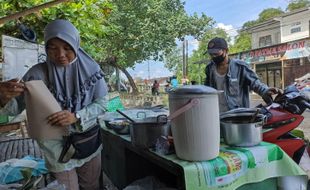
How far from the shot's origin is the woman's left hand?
54.4 inches

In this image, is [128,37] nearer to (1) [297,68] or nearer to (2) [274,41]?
(1) [297,68]

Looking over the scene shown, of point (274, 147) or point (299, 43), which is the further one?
point (299, 43)

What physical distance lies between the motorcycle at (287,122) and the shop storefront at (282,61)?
1392 cm

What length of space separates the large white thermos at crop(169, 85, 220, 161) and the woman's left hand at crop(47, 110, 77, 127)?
0.46 meters

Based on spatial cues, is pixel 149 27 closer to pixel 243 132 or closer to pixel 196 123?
pixel 243 132

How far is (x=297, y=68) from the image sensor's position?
Answer: 54.6 ft

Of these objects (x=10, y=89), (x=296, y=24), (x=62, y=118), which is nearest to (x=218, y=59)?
(x=62, y=118)

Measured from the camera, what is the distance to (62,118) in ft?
4.54

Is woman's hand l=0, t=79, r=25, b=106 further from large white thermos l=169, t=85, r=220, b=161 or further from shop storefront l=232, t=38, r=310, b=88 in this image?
shop storefront l=232, t=38, r=310, b=88

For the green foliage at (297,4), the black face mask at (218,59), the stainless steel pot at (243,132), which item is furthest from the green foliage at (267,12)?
the stainless steel pot at (243,132)

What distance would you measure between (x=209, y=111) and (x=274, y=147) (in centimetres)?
46

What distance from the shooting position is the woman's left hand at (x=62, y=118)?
138 centimetres

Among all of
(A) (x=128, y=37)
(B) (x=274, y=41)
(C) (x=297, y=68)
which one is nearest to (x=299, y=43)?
(C) (x=297, y=68)

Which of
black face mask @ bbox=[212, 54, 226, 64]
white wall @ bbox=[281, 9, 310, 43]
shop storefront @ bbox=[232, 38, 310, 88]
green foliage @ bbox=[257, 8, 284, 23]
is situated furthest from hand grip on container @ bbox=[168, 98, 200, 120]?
green foliage @ bbox=[257, 8, 284, 23]
